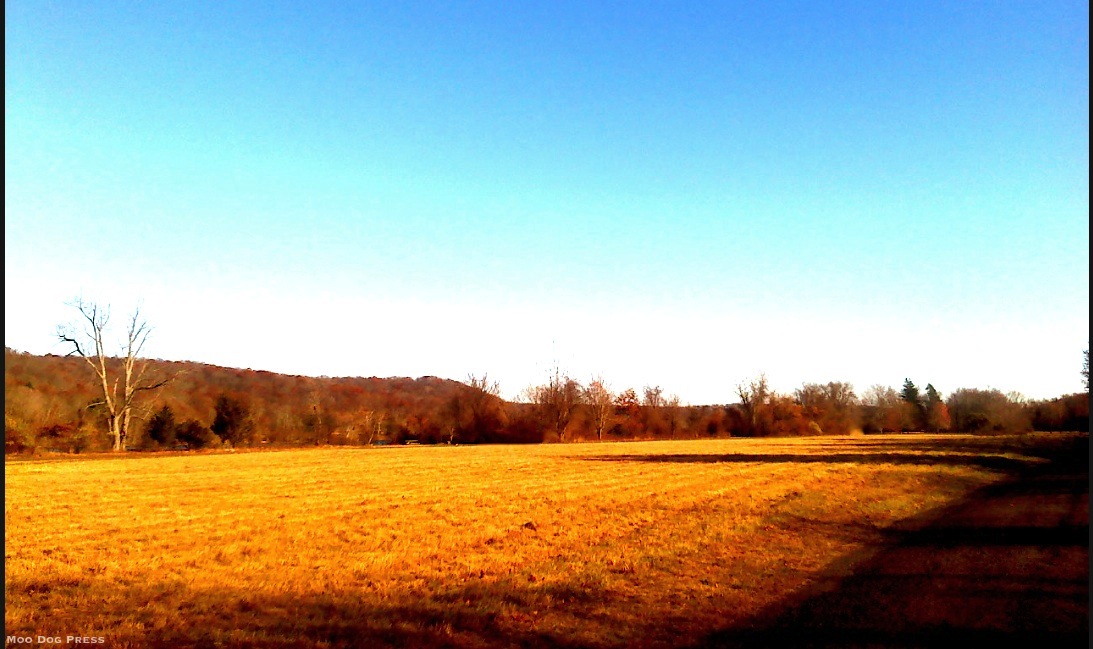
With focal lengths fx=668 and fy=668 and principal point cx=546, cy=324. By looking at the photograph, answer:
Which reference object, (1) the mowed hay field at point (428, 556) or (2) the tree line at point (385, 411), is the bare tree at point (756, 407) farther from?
(1) the mowed hay field at point (428, 556)

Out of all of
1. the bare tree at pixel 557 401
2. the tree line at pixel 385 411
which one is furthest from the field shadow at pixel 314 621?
the bare tree at pixel 557 401

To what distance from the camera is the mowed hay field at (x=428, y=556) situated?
882cm

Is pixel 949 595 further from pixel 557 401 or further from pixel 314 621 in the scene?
pixel 557 401

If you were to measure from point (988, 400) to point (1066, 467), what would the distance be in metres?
83.6

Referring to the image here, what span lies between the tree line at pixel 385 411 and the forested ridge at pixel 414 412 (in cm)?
19

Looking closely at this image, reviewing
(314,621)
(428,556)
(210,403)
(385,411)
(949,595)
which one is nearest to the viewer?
(314,621)

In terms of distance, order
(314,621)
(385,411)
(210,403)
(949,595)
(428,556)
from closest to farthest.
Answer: (314,621) < (949,595) < (428,556) < (210,403) < (385,411)

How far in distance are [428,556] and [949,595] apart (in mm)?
9131

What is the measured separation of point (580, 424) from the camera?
107m

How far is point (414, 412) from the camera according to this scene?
4168 inches

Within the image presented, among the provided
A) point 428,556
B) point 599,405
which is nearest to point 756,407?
point 599,405

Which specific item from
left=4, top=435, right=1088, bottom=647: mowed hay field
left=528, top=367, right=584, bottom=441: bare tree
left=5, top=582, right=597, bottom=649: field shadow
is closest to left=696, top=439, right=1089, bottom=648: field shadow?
left=4, top=435, right=1088, bottom=647: mowed hay field

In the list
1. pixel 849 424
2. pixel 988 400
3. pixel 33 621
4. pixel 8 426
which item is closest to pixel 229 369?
pixel 8 426

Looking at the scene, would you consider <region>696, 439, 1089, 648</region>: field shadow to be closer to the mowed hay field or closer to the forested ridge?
the mowed hay field
